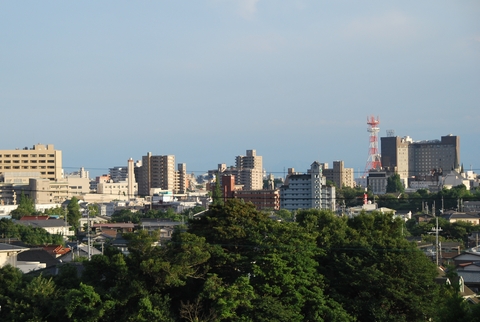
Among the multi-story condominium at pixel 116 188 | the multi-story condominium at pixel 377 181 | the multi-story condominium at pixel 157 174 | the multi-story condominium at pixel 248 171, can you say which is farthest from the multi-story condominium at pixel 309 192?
the multi-story condominium at pixel 377 181

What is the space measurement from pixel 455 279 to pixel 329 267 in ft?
16.6

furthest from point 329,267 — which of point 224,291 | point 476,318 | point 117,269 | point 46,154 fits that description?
point 46,154

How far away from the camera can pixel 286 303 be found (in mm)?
15211

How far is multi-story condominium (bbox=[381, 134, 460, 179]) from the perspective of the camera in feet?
423

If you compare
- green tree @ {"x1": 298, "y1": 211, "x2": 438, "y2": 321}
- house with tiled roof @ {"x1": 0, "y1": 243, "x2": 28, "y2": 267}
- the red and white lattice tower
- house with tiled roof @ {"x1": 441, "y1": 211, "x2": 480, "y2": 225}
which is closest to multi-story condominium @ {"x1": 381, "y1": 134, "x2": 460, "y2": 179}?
the red and white lattice tower

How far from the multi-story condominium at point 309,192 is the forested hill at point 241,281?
144ft

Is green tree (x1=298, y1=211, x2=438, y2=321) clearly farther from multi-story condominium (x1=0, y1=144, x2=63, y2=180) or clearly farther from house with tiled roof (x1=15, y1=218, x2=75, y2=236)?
multi-story condominium (x1=0, y1=144, x2=63, y2=180)

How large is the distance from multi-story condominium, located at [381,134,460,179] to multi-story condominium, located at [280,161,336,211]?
6521 centimetres

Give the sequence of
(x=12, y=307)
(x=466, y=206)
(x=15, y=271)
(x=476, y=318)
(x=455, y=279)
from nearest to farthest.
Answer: (x=476, y=318) < (x=12, y=307) < (x=15, y=271) < (x=455, y=279) < (x=466, y=206)

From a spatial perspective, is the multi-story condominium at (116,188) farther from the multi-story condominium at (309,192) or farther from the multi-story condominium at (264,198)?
the multi-story condominium at (309,192)

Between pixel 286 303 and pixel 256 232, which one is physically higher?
pixel 256 232

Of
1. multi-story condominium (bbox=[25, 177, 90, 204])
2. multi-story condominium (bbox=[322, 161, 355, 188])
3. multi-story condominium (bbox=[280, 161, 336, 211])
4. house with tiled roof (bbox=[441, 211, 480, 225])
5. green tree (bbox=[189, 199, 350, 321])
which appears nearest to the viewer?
green tree (bbox=[189, 199, 350, 321])

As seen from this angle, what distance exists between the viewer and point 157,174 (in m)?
101

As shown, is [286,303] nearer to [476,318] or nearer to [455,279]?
[476,318]
